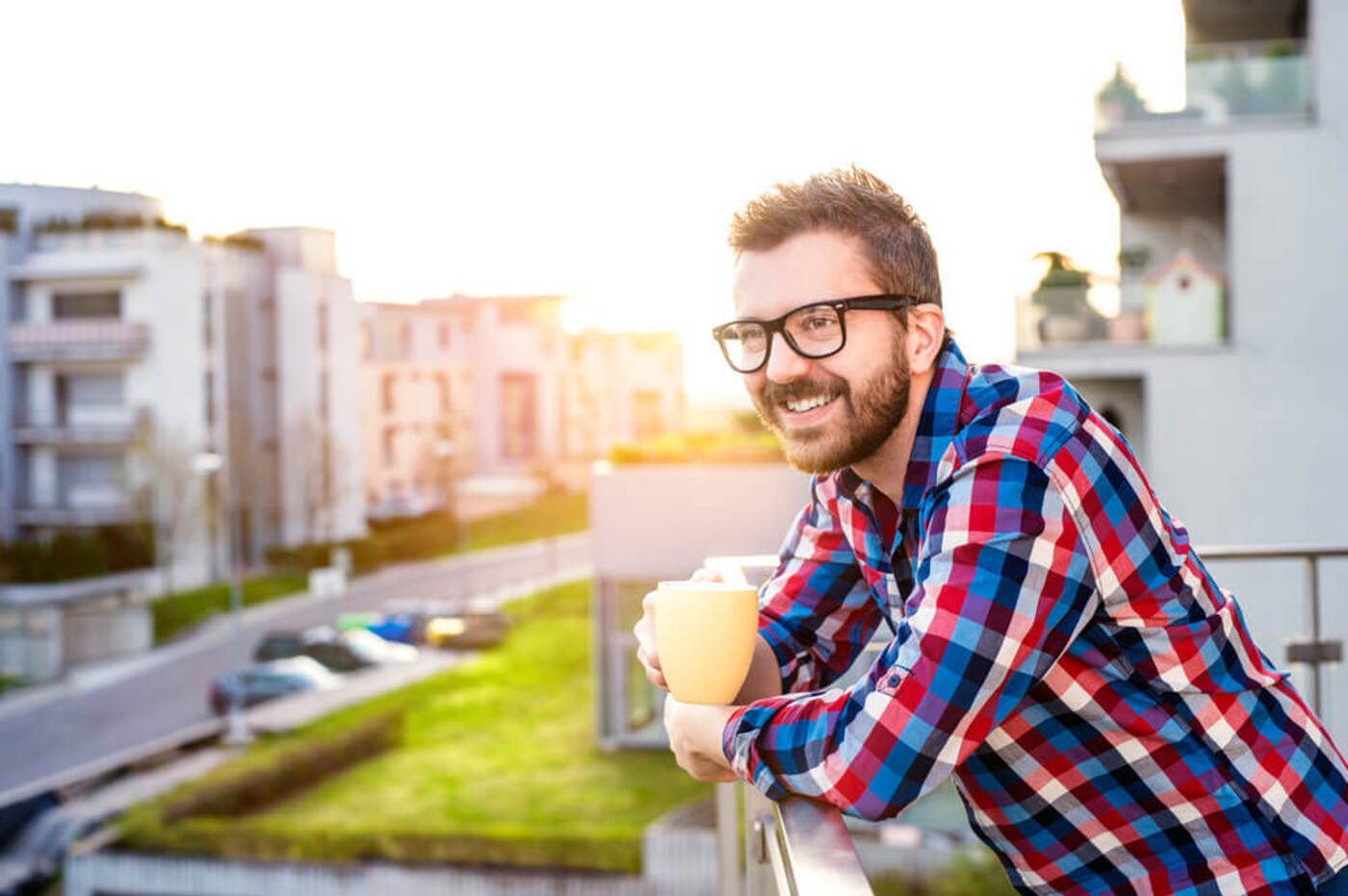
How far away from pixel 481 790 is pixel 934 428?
68.0 ft

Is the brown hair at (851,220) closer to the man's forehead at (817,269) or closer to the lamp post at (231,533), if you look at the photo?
the man's forehead at (817,269)

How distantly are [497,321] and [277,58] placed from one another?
45.3 ft

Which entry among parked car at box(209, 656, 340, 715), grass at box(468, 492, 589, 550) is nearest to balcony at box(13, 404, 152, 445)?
parked car at box(209, 656, 340, 715)

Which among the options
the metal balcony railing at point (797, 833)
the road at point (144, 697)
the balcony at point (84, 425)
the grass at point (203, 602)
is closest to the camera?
the metal balcony railing at point (797, 833)

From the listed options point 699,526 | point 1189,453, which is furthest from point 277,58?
point 1189,453

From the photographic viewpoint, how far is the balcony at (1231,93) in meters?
9.05

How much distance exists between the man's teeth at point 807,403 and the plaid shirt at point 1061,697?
0.30 ft

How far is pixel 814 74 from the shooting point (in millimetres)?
16734

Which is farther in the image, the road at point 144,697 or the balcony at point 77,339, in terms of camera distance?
the balcony at point 77,339

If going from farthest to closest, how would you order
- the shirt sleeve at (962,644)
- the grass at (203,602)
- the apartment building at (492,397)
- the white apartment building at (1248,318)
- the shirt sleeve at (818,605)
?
the apartment building at (492,397)
the grass at (203,602)
the white apartment building at (1248,318)
the shirt sleeve at (818,605)
the shirt sleeve at (962,644)

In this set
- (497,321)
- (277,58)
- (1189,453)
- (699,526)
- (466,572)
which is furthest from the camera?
(277,58)

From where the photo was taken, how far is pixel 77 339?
28297mm

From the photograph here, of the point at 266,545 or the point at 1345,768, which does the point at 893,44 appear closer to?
the point at 1345,768

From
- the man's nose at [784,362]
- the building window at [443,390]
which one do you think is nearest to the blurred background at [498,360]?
the man's nose at [784,362]
